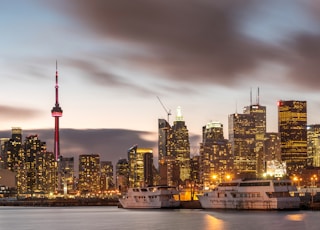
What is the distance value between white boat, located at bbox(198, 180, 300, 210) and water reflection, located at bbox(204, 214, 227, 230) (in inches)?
896

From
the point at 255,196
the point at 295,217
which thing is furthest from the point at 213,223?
the point at 255,196

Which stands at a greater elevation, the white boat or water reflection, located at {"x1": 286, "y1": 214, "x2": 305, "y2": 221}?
the white boat

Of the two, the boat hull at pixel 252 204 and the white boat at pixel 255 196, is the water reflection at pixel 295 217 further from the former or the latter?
the white boat at pixel 255 196

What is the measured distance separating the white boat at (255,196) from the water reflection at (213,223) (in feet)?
74.7

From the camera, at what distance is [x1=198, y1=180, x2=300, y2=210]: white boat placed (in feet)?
557

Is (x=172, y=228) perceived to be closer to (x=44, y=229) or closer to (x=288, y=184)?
(x=44, y=229)

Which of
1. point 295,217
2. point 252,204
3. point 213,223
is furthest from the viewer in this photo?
point 252,204

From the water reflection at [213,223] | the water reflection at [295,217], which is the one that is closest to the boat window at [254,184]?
the water reflection at [295,217]

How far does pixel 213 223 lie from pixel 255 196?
40.8 meters

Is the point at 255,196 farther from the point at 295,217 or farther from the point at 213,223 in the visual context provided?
the point at 213,223

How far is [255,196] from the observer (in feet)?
573

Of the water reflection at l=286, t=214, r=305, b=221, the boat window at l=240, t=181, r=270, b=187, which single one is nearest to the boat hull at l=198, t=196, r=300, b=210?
the boat window at l=240, t=181, r=270, b=187

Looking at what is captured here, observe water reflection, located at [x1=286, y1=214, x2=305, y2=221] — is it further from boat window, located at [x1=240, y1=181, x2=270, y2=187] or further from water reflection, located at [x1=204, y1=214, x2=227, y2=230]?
boat window, located at [x1=240, y1=181, x2=270, y2=187]

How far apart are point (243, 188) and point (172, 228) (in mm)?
54915
